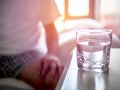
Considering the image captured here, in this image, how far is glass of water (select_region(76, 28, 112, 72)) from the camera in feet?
1.70

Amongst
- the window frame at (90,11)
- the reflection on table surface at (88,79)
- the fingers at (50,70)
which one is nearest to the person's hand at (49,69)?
the fingers at (50,70)

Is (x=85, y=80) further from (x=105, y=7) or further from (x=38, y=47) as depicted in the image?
(x=105, y=7)

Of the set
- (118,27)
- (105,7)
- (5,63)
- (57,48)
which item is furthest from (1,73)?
(105,7)

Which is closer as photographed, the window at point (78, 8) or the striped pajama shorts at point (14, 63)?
the striped pajama shorts at point (14, 63)

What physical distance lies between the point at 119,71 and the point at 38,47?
520 mm

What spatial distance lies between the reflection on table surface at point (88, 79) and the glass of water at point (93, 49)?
18 mm

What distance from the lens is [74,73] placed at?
19.5 inches

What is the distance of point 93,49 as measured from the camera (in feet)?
1.77

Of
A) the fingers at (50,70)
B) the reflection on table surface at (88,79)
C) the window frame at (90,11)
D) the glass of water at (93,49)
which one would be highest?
the glass of water at (93,49)

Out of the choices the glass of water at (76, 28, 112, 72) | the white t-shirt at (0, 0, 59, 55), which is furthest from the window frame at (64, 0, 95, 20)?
the glass of water at (76, 28, 112, 72)

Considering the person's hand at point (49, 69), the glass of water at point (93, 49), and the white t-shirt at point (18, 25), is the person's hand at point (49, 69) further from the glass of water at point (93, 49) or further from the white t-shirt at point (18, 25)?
the glass of water at point (93, 49)

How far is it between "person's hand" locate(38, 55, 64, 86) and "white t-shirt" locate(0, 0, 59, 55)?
0.25 feet

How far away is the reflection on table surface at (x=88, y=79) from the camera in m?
0.43

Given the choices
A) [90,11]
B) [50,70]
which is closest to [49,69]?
[50,70]
